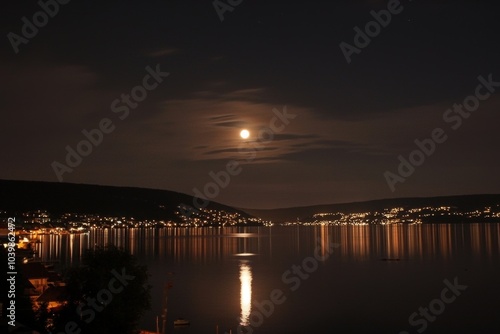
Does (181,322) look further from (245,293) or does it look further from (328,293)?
(328,293)

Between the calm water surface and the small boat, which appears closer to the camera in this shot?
the small boat

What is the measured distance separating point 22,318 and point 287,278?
123 ft

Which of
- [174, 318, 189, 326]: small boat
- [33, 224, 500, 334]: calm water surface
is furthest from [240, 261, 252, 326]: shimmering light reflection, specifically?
[174, 318, 189, 326]: small boat

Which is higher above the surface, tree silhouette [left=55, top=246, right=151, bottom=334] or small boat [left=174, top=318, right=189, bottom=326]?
tree silhouette [left=55, top=246, right=151, bottom=334]

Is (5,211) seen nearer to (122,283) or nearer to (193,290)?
(193,290)

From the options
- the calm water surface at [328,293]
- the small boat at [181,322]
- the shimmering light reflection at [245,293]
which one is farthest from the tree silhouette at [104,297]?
the shimmering light reflection at [245,293]

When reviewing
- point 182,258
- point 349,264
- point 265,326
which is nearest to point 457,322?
point 265,326

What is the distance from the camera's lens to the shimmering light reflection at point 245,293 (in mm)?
35594

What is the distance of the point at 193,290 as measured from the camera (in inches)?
1882

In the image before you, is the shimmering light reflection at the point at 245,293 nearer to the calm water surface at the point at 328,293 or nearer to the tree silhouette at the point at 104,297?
the calm water surface at the point at 328,293

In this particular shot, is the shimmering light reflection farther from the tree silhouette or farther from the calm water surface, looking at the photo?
the tree silhouette

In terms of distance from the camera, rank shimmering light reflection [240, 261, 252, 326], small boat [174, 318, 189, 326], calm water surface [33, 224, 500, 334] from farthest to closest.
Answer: shimmering light reflection [240, 261, 252, 326]
calm water surface [33, 224, 500, 334]
small boat [174, 318, 189, 326]

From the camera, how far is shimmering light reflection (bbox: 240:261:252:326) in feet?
117


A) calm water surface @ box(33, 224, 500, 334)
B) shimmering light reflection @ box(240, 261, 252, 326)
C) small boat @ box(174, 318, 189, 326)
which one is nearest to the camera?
small boat @ box(174, 318, 189, 326)
